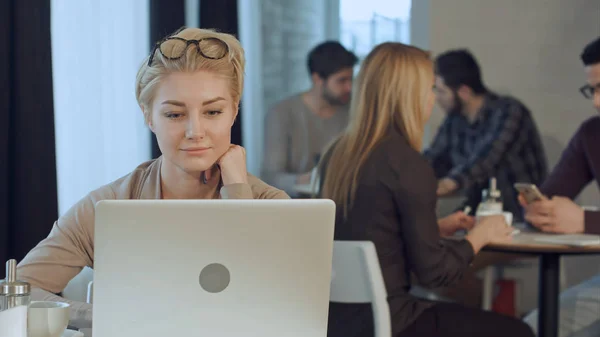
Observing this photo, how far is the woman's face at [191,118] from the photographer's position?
1670 millimetres

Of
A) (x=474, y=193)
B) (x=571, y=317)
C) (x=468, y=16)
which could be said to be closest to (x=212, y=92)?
(x=571, y=317)

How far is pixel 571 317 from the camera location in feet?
10.3

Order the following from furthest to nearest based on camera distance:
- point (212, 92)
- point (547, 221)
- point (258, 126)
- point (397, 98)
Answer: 1. point (258, 126)
2. point (547, 221)
3. point (397, 98)
4. point (212, 92)

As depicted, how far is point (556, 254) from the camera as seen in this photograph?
2.84m

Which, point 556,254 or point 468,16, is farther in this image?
point 468,16

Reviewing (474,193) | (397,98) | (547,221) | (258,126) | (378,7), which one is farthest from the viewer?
(378,7)

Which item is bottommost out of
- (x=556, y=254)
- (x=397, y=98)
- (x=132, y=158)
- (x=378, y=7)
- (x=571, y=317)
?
(x=571, y=317)

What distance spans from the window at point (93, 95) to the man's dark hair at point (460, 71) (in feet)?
6.24

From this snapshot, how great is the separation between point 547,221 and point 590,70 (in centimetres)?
69

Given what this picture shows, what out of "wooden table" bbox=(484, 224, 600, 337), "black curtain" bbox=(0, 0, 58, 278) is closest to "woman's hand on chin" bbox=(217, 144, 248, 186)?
A: "black curtain" bbox=(0, 0, 58, 278)

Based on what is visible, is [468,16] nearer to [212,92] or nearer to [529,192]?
[529,192]

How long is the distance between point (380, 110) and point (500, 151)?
205 cm

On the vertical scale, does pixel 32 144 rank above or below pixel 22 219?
above

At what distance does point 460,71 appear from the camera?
15.3ft
